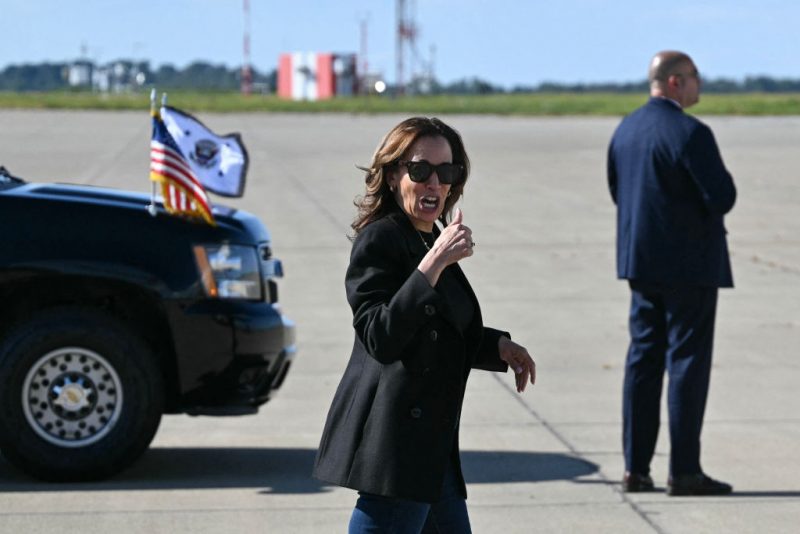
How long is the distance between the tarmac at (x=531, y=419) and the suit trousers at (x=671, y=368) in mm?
208

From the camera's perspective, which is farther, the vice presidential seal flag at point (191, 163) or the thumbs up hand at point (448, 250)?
the vice presidential seal flag at point (191, 163)

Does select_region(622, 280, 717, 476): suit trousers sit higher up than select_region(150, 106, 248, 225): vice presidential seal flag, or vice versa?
select_region(150, 106, 248, 225): vice presidential seal flag

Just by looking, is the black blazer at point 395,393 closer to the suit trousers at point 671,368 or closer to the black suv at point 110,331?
the suit trousers at point 671,368

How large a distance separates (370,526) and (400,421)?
0.29 meters

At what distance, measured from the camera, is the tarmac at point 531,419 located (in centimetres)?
641

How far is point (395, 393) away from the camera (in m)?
3.89

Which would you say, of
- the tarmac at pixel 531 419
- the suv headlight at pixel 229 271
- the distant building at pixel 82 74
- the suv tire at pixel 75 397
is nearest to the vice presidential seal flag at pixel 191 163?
the suv headlight at pixel 229 271

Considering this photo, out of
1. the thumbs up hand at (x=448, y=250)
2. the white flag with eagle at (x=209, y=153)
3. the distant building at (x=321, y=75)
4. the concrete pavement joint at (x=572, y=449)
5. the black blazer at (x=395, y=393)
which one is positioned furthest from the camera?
the distant building at (x=321, y=75)

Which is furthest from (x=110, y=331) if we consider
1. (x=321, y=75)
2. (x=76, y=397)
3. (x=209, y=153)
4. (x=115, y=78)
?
(x=115, y=78)

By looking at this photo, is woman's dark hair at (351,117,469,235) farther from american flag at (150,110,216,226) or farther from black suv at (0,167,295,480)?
american flag at (150,110,216,226)

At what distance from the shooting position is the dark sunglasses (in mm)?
3957

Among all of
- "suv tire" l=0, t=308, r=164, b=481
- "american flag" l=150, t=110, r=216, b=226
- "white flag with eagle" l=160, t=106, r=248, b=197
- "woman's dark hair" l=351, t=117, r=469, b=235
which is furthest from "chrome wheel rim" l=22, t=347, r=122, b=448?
"woman's dark hair" l=351, t=117, r=469, b=235

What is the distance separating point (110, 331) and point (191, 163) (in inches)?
47.1

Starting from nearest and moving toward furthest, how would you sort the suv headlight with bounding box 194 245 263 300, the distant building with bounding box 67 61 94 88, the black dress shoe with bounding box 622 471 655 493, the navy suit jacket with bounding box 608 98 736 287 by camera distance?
the navy suit jacket with bounding box 608 98 736 287
the black dress shoe with bounding box 622 471 655 493
the suv headlight with bounding box 194 245 263 300
the distant building with bounding box 67 61 94 88
